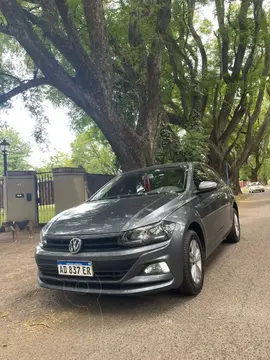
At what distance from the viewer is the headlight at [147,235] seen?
2932 mm

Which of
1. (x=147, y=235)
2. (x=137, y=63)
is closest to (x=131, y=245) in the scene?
(x=147, y=235)

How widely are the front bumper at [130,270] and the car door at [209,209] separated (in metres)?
0.95

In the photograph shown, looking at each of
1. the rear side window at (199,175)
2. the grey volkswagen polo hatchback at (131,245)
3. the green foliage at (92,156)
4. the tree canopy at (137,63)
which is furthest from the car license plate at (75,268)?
the green foliage at (92,156)

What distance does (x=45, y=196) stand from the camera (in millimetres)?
10141

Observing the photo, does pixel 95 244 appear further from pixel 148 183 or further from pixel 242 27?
pixel 242 27

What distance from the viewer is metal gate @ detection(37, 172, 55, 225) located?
396 inches

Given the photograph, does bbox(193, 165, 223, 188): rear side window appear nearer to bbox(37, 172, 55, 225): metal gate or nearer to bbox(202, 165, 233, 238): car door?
bbox(202, 165, 233, 238): car door

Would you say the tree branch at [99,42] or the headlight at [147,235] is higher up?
the tree branch at [99,42]

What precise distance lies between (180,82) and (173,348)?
1386 centimetres

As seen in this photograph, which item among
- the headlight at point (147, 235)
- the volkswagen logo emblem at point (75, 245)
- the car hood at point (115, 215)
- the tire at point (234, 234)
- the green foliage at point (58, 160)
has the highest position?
the green foliage at point (58, 160)

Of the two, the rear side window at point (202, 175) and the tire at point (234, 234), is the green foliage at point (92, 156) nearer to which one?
the tire at point (234, 234)

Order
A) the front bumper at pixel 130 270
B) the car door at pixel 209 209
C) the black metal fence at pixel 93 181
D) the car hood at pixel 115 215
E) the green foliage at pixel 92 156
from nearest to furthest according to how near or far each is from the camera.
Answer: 1. the front bumper at pixel 130 270
2. the car hood at pixel 115 215
3. the car door at pixel 209 209
4. the black metal fence at pixel 93 181
5. the green foliage at pixel 92 156

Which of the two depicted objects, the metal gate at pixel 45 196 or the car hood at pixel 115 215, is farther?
the metal gate at pixel 45 196

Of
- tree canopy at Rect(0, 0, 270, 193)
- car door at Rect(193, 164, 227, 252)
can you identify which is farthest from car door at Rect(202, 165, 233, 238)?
tree canopy at Rect(0, 0, 270, 193)
